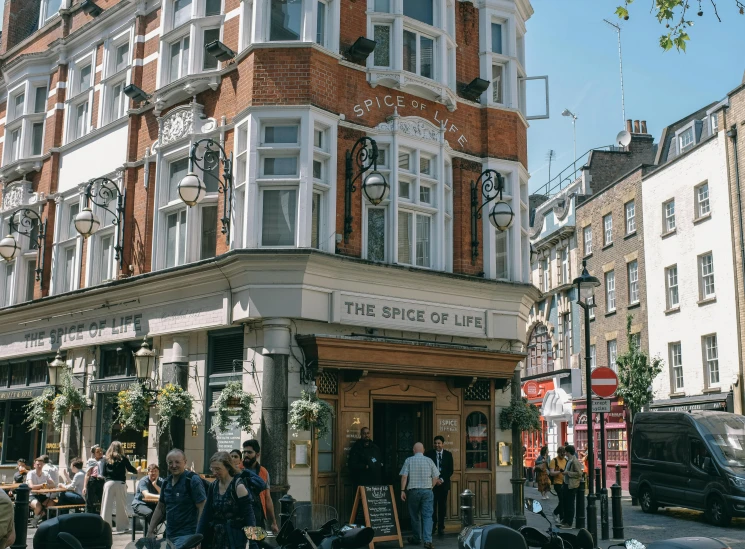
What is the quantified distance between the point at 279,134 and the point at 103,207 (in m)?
5.54

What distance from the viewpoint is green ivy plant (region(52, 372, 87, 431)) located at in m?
20.3

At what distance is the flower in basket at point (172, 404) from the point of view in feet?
55.4

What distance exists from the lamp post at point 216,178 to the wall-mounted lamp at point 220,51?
5.51ft

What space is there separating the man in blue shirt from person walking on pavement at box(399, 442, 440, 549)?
6.39m

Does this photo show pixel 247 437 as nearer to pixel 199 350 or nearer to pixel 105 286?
pixel 199 350

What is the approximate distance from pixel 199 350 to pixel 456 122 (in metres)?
7.28

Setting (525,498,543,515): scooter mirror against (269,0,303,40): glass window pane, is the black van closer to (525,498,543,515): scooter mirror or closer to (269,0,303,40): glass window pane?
(525,498,543,515): scooter mirror

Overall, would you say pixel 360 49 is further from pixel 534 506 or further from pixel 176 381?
pixel 534 506

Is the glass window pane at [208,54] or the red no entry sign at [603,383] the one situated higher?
the glass window pane at [208,54]

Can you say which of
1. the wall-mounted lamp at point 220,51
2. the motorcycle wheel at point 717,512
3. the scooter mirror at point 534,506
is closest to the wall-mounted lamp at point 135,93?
the wall-mounted lamp at point 220,51

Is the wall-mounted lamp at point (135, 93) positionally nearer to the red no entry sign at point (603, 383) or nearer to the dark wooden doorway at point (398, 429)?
the dark wooden doorway at point (398, 429)

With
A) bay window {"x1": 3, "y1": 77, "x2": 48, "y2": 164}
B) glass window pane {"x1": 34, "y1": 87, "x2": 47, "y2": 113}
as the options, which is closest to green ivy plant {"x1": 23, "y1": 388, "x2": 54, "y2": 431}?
bay window {"x1": 3, "y1": 77, "x2": 48, "y2": 164}

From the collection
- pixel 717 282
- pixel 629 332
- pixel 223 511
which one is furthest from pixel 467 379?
pixel 629 332

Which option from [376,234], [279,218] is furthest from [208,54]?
[376,234]
